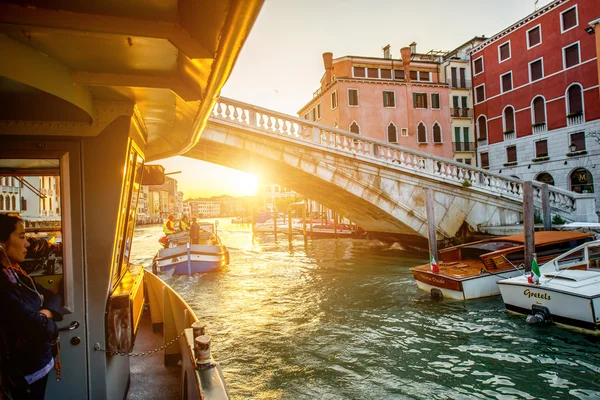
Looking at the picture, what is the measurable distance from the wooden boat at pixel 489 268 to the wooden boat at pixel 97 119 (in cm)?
659

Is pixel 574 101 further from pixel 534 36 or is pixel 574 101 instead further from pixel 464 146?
pixel 464 146

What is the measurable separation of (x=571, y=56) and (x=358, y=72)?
11.2 m

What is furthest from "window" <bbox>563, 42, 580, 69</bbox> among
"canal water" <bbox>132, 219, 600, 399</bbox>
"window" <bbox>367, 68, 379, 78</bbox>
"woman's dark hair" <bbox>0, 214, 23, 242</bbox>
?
"woman's dark hair" <bbox>0, 214, 23, 242</bbox>

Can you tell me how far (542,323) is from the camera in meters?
6.28

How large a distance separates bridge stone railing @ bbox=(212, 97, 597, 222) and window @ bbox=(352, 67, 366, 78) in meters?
Result: 13.0

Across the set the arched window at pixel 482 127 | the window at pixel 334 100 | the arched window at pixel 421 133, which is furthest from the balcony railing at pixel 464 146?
the window at pixel 334 100

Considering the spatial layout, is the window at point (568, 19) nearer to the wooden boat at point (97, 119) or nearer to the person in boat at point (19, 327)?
the wooden boat at point (97, 119)

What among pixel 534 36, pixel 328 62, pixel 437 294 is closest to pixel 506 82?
pixel 534 36

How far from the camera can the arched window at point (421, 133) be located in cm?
2495

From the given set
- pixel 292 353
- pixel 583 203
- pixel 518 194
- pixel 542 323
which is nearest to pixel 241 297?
pixel 292 353

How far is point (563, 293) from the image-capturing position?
6.04 meters

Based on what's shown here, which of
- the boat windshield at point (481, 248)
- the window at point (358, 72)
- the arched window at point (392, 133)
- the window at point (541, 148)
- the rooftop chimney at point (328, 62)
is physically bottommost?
the boat windshield at point (481, 248)

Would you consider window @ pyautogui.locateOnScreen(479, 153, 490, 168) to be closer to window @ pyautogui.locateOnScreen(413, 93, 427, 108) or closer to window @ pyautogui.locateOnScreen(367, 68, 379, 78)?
window @ pyautogui.locateOnScreen(413, 93, 427, 108)

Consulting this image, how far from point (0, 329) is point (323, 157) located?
1087 centimetres
